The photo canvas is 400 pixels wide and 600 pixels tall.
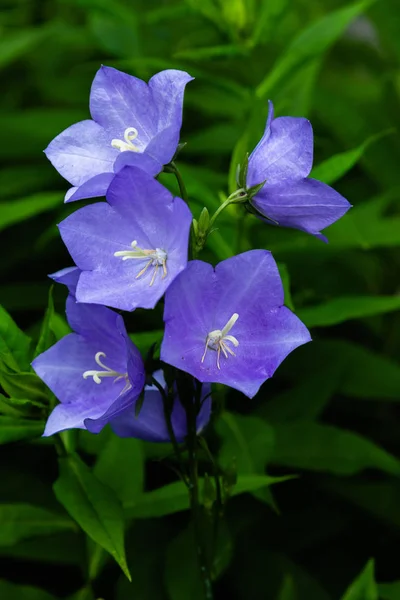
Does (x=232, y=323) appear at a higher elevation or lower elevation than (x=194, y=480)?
higher

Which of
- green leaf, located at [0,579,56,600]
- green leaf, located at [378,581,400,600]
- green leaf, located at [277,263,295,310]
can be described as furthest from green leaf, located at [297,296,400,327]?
green leaf, located at [0,579,56,600]

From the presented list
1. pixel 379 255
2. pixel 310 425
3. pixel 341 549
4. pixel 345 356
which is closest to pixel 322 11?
pixel 379 255

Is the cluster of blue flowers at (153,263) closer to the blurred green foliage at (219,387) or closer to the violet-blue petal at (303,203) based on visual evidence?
the violet-blue petal at (303,203)

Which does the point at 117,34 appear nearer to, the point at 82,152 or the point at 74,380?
the point at 82,152

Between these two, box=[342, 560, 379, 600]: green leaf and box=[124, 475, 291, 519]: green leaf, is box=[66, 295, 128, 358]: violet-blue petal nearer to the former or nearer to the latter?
box=[124, 475, 291, 519]: green leaf

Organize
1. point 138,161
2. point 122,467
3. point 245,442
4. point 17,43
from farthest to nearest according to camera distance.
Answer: point 17,43, point 245,442, point 122,467, point 138,161

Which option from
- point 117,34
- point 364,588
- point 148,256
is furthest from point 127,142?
point 117,34
